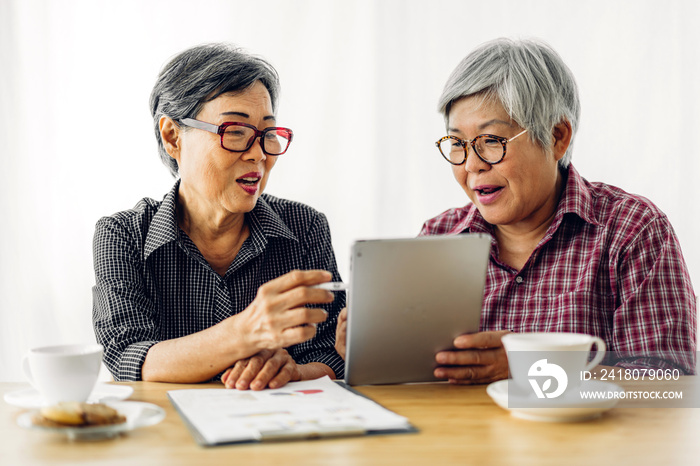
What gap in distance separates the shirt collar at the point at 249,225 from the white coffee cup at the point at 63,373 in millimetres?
703

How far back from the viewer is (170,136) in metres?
1.96

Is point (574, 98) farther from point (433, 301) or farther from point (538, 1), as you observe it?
point (538, 1)

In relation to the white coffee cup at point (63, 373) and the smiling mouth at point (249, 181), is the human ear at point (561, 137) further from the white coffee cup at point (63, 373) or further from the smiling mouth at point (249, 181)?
the white coffee cup at point (63, 373)

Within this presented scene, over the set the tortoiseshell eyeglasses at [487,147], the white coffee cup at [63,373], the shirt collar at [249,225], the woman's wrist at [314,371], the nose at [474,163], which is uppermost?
the tortoiseshell eyeglasses at [487,147]

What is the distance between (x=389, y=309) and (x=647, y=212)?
0.86m

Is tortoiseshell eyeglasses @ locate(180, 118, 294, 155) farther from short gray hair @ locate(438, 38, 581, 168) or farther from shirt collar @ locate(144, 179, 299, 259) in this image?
short gray hair @ locate(438, 38, 581, 168)

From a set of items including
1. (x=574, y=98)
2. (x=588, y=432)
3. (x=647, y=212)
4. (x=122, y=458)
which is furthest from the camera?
(x=574, y=98)

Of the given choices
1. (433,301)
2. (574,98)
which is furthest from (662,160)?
(433,301)

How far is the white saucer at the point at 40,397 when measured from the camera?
121 centimetres

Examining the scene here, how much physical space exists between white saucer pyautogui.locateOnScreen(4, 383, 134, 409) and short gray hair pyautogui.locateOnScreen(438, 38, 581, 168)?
110 cm

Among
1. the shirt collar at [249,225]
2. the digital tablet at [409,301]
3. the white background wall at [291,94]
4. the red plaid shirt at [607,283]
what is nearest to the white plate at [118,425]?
the digital tablet at [409,301]

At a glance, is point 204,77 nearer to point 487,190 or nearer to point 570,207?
point 487,190

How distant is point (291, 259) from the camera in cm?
201

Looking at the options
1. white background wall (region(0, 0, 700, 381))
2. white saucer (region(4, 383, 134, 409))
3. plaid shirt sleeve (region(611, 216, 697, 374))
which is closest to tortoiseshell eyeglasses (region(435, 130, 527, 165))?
plaid shirt sleeve (region(611, 216, 697, 374))
